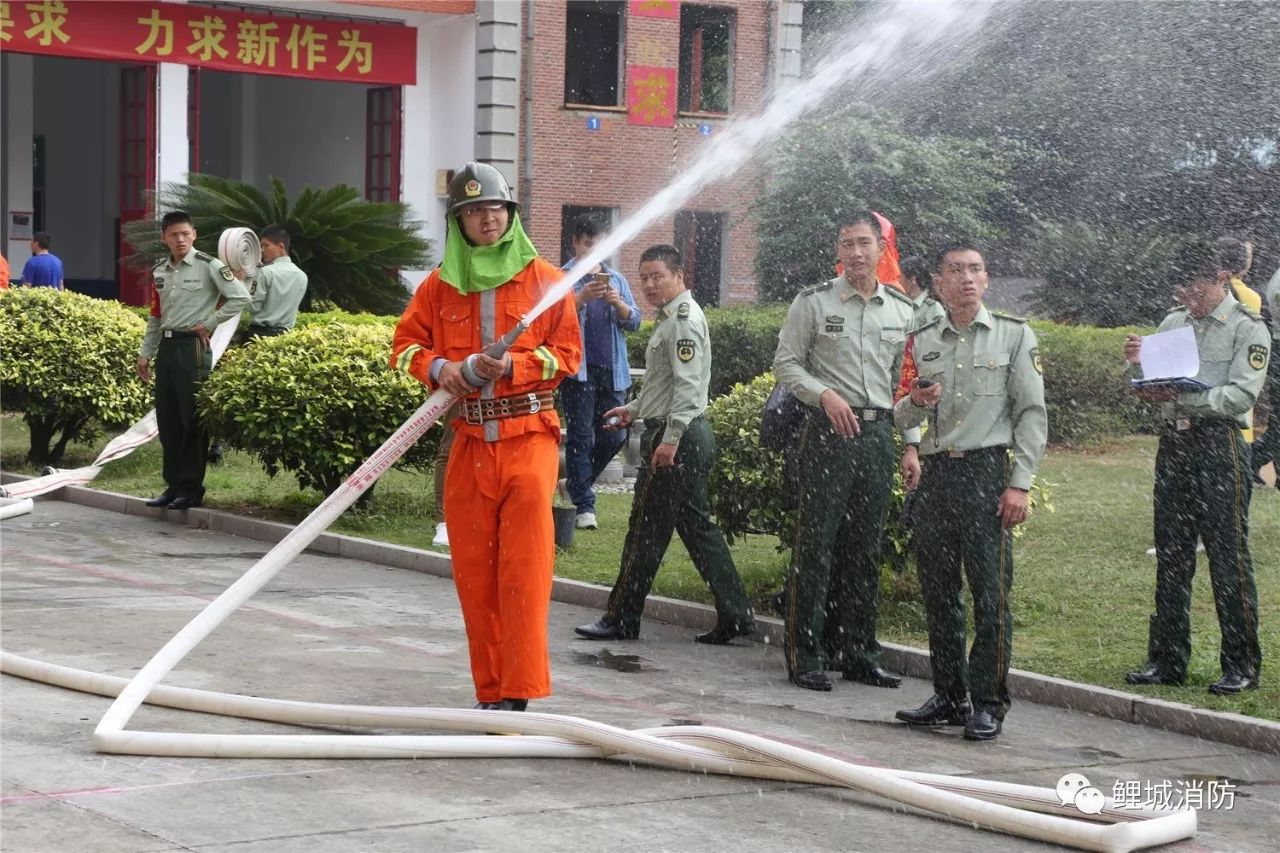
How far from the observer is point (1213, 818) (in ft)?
19.7

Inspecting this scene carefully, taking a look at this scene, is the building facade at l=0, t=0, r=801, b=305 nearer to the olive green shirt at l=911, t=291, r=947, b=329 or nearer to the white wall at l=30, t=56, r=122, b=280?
the white wall at l=30, t=56, r=122, b=280

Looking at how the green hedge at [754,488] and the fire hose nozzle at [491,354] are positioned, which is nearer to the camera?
the fire hose nozzle at [491,354]

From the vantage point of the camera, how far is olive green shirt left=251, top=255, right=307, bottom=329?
14734 mm

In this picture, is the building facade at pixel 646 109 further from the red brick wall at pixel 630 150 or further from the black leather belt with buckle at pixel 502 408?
the black leather belt with buckle at pixel 502 408

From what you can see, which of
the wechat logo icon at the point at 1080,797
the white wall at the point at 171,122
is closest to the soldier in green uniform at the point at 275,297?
the wechat logo icon at the point at 1080,797

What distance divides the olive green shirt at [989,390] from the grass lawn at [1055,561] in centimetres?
144

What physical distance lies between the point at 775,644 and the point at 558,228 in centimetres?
2195

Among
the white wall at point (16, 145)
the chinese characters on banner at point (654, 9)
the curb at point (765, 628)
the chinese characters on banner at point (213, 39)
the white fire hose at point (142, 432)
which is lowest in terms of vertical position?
the curb at point (765, 628)

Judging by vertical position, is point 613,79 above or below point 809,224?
above

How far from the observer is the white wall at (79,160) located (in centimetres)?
3694

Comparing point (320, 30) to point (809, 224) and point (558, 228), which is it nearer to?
point (558, 228)

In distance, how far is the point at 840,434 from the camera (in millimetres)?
7965

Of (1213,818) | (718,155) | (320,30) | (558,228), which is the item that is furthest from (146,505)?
(558,228)

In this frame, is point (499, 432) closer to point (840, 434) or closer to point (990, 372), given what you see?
point (840, 434)
